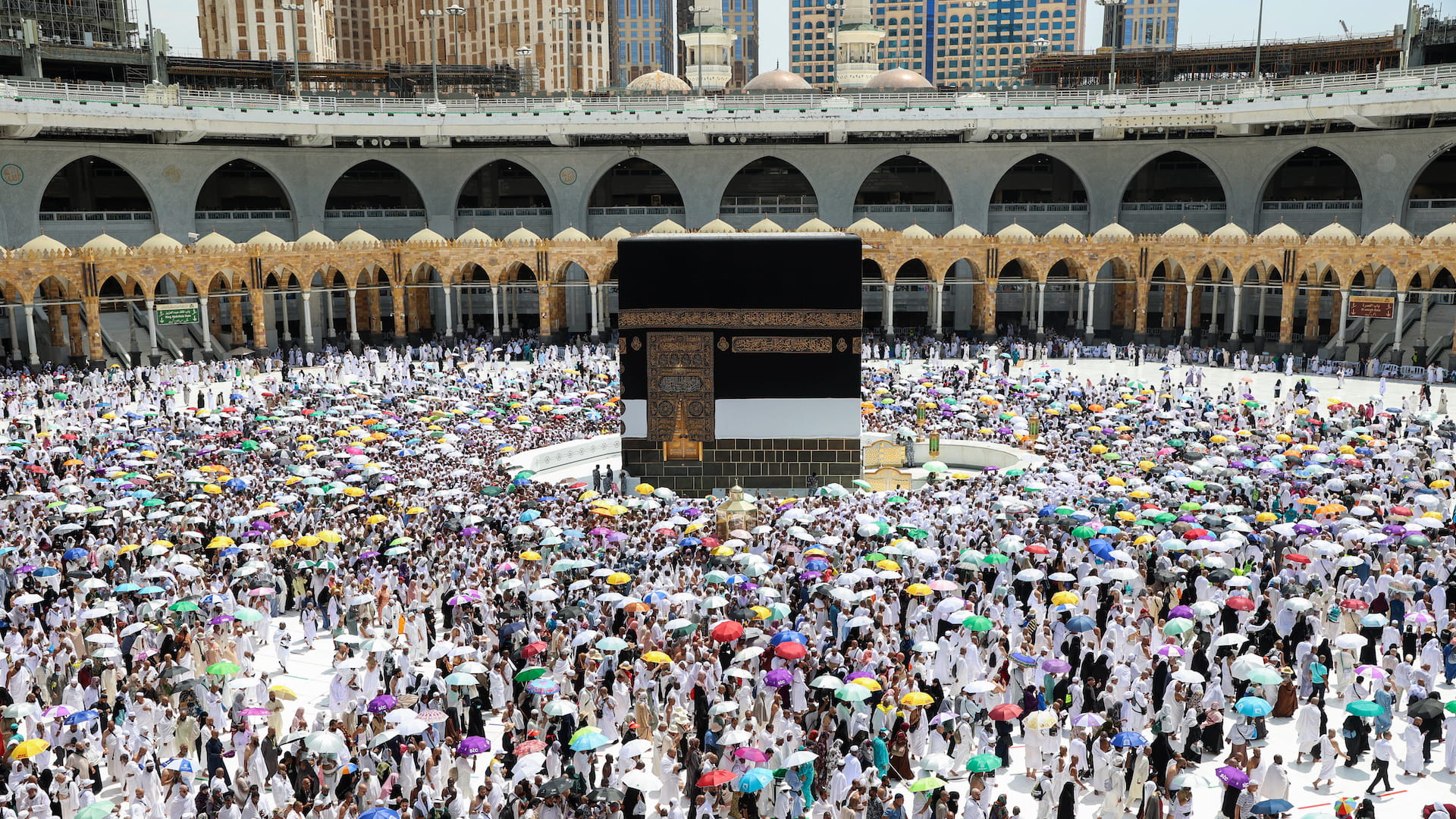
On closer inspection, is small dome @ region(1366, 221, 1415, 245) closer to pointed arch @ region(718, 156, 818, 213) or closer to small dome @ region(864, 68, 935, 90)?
pointed arch @ region(718, 156, 818, 213)

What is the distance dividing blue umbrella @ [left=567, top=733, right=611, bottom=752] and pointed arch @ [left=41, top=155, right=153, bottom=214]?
129ft

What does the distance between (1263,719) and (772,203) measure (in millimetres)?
39050

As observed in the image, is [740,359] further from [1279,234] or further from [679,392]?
[1279,234]

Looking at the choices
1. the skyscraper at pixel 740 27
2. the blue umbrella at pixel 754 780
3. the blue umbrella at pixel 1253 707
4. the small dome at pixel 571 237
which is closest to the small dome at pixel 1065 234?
the small dome at pixel 571 237

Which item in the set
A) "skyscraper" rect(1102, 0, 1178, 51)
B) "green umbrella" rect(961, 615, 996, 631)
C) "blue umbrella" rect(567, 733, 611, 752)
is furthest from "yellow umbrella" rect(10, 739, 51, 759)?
"skyscraper" rect(1102, 0, 1178, 51)

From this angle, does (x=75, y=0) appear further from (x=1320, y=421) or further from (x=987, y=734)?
(x=987, y=734)

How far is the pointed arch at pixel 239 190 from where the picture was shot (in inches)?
1863

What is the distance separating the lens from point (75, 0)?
186 ft

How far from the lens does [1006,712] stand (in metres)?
10.7

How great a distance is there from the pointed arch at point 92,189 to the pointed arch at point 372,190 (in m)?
7.08

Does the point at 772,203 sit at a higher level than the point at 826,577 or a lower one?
higher

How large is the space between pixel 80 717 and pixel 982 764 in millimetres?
7648

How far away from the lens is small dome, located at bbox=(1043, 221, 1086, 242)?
38719 mm

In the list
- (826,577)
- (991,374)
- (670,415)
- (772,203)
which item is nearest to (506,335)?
(772,203)
